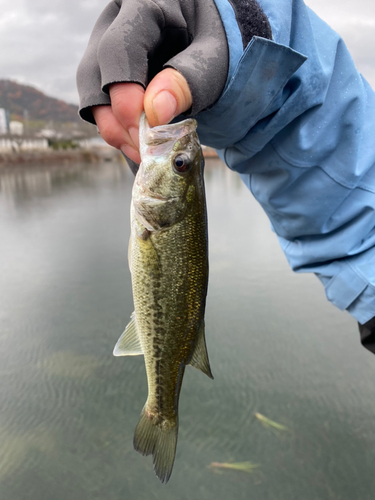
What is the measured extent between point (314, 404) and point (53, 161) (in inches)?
387

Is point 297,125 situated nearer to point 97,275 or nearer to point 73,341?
point 73,341

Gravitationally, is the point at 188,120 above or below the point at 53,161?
above

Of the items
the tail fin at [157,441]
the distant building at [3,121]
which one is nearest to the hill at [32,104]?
Result: the distant building at [3,121]

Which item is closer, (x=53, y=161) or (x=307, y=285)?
(x=307, y=285)

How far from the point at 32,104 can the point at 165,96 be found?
14.3 metres

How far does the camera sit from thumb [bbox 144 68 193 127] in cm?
46

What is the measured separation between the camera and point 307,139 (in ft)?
2.53

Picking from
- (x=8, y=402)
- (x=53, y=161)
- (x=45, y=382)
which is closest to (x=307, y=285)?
(x=45, y=382)

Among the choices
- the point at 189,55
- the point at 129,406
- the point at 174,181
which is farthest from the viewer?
the point at 129,406

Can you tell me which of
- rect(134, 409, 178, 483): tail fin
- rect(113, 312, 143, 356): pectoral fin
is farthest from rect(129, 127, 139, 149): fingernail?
rect(134, 409, 178, 483): tail fin

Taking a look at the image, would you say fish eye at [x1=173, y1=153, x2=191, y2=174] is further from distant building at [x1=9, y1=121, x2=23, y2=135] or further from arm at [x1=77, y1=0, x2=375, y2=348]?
distant building at [x1=9, y1=121, x2=23, y2=135]

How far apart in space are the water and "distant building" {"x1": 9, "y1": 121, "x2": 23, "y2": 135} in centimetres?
806

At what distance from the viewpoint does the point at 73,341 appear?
6.46 feet

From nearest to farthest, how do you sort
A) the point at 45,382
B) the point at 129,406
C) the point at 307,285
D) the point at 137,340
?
1. the point at 137,340
2. the point at 129,406
3. the point at 45,382
4. the point at 307,285
